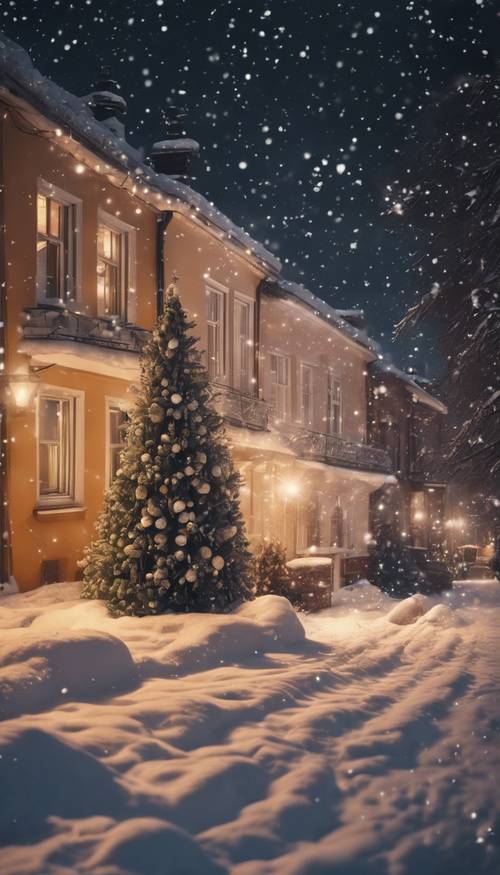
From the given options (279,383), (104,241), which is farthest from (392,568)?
(104,241)

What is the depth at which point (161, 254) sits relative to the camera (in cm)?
1491

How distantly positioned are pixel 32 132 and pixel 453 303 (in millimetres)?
9138

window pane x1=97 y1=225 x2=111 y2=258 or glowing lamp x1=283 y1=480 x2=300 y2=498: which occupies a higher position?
window pane x1=97 y1=225 x2=111 y2=258

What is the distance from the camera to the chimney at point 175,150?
1805 cm

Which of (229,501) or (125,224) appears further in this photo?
(125,224)

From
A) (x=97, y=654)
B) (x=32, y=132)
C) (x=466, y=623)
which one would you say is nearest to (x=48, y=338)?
(x=32, y=132)

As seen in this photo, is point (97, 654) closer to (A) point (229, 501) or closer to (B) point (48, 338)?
(A) point (229, 501)

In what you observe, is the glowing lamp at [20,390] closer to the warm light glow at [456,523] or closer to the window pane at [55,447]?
the window pane at [55,447]

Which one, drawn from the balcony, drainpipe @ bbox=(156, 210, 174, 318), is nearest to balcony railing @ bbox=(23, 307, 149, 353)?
the balcony

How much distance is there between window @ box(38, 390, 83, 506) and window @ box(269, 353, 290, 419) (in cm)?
916

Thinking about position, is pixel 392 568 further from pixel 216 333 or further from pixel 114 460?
pixel 114 460

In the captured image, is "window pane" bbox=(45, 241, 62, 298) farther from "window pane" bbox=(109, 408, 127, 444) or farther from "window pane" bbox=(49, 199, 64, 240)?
"window pane" bbox=(109, 408, 127, 444)

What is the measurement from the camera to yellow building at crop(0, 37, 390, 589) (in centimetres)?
1102

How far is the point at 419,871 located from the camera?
3762mm
